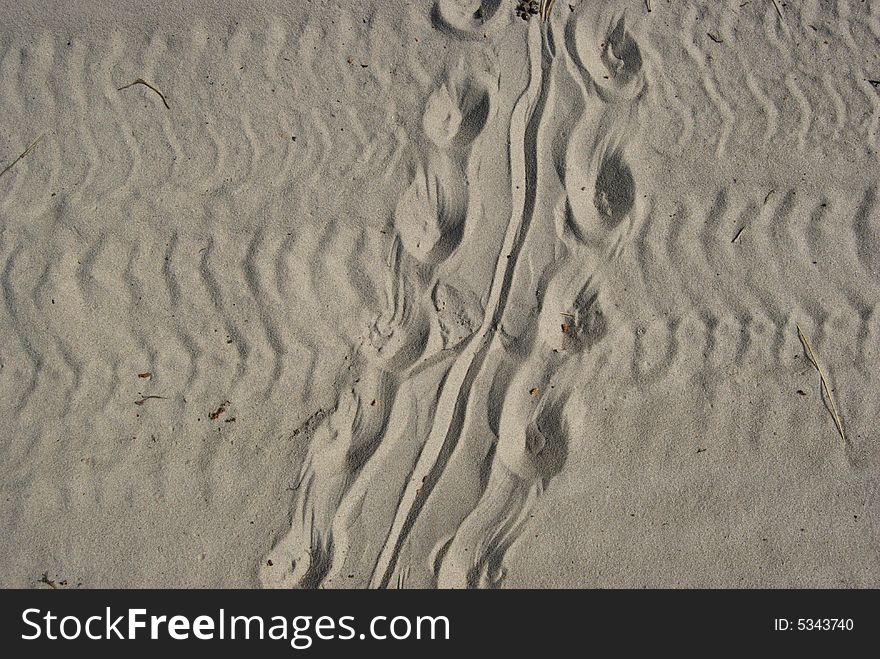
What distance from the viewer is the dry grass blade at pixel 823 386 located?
285 cm

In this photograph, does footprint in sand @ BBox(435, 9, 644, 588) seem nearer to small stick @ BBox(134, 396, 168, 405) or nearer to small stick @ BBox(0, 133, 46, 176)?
small stick @ BBox(134, 396, 168, 405)

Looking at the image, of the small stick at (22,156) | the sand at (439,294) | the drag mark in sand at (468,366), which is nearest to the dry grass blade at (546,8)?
the sand at (439,294)

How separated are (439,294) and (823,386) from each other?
1.79 metres

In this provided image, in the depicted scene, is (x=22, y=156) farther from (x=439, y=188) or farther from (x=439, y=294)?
(x=439, y=294)

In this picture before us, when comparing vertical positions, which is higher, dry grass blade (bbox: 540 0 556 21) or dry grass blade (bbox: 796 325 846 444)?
dry grass blade (bbox: 540 0 556 21)

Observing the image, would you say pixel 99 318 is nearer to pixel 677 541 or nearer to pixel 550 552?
pixel 550 552

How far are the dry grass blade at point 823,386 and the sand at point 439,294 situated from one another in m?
0.02

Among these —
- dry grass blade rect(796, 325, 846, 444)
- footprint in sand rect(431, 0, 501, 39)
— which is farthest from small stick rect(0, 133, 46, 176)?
dry grass blade rect(796, 325, 846, 444)

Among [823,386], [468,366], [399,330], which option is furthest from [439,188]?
[823,386]

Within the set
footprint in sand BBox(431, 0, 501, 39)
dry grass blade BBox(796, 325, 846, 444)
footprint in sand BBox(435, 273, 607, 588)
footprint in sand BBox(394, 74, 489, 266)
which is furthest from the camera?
footprint in sand BBox(431, 0, 501, 39)

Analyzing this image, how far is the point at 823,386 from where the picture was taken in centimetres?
286

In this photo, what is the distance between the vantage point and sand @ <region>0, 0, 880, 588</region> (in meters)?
2.76

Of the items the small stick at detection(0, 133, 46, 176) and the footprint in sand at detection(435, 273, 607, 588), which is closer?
the footprint in sand at detection(435, 273, 607, 588)

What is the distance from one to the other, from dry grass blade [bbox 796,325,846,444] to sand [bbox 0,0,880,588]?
0.02 meters
